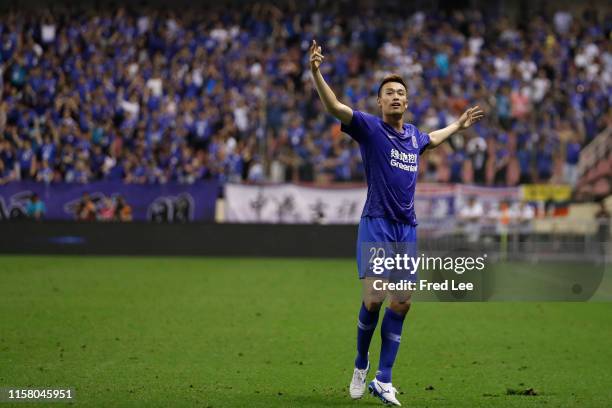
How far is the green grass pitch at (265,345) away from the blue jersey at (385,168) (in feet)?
4.92

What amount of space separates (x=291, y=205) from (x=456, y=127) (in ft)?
50.8

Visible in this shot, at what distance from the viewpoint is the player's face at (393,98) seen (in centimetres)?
718

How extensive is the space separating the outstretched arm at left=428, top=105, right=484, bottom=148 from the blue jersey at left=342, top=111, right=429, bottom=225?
61 cm

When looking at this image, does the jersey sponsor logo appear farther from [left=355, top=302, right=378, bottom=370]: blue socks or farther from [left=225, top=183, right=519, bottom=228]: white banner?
[left=225, top=183, right=519, bottom=228]: white banner

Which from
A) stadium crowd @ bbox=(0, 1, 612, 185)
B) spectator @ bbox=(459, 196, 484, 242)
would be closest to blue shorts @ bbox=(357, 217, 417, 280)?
spectator @ bbox=(459, 196, 484, 242)

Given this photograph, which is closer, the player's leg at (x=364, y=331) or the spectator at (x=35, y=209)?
the player's leg at (x=364, y=331)

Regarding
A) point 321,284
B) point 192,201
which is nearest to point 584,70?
point 192,201

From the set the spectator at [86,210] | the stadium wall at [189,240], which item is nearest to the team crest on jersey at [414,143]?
the stadium wall at [189,240]

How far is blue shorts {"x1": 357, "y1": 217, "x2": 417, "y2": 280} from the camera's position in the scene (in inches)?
278

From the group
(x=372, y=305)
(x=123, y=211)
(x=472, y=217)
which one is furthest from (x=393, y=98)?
(x=123, y=211)

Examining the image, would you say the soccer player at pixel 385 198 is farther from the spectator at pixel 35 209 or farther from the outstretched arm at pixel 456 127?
the spectator at pixel 35 209

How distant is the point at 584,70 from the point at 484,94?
361 centimetres

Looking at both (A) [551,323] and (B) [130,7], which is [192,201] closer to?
(B) [130,7]

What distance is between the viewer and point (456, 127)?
316 inches
